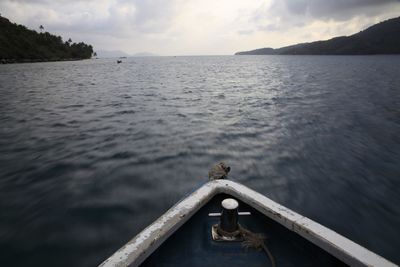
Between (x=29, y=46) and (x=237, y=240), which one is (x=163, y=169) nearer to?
(x=237, y=240)

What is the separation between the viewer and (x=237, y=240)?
3418 millimetres

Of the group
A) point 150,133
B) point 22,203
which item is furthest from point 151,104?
point 22,203

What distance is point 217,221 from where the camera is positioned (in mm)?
3736

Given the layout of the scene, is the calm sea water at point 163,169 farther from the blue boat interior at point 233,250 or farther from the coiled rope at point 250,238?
the coiled rope at point 250,238

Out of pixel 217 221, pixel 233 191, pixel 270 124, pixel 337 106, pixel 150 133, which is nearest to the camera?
pixel 217 221

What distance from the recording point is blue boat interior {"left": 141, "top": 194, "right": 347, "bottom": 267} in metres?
3.08

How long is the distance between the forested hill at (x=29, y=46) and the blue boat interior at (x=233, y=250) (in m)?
113

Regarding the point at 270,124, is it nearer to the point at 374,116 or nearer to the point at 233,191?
the point at 374,116

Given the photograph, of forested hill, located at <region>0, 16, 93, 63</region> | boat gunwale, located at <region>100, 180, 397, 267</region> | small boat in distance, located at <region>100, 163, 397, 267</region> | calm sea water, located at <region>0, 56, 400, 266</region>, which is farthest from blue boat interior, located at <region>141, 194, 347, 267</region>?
forested hill, located at <region>0, 16, 93, 63</region>

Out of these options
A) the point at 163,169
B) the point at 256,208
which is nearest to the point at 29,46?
the point at 163,169

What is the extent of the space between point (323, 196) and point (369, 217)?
1.06m

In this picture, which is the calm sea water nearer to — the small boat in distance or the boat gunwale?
the boat gunwale

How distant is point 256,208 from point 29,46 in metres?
149

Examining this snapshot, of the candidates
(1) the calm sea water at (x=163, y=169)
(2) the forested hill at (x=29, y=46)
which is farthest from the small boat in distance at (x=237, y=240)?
(2) the forested hill at (x=29, y=46)
